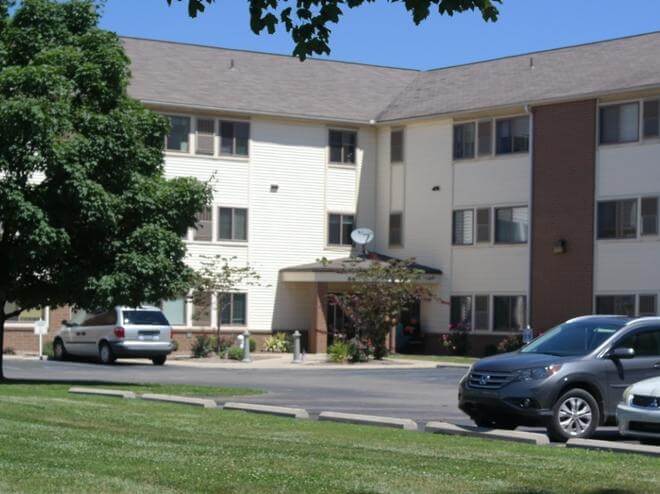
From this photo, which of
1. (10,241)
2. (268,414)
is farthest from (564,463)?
(10,241)

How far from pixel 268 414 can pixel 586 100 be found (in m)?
25.1

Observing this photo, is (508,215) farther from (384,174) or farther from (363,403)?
(363,403)

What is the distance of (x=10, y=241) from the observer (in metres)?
25.9

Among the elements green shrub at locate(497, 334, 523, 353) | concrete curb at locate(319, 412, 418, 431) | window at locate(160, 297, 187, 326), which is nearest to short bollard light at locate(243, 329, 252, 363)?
window at locate(160, 297, 187, 326)

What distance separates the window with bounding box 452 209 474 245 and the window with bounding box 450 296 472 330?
201 cm

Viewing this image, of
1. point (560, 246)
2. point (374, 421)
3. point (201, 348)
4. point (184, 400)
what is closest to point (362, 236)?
point (201, 348)

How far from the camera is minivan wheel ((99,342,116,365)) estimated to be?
38.6 m

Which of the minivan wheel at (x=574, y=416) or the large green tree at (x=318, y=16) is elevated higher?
the large green tree at (x=318, y=16)

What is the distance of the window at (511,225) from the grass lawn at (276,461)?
27654mm

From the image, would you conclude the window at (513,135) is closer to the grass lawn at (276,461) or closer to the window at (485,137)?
the window at (485,137)

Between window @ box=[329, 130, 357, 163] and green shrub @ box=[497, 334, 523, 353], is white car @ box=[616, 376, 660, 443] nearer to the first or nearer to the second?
green shrub @ box=[497, 334, 523, 353]

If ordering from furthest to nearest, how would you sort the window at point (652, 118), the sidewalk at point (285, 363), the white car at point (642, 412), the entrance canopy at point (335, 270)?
the entrance canopy at point (335, 270), the window at point (652, 118), the sidewalk at point (285, 363), the white car at point (642, 412)

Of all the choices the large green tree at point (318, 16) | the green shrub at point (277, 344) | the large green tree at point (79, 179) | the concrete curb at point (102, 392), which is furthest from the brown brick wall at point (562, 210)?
the large green tree at point (318, 16)

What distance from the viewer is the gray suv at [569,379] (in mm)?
16750
